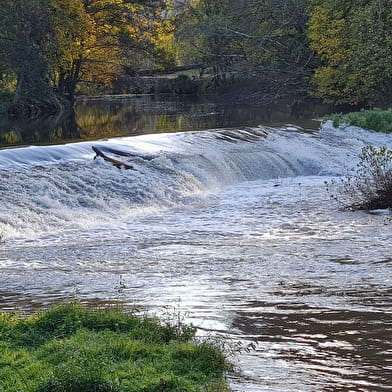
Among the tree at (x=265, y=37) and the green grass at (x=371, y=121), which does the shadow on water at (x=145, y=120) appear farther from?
the tree at (x=265, y=37)

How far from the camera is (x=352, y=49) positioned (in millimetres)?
29219

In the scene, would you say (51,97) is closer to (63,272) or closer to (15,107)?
(15,107)

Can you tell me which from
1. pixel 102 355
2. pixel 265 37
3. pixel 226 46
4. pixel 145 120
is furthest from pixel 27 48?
pixel 102 355

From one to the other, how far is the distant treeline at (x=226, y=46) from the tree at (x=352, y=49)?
44mm

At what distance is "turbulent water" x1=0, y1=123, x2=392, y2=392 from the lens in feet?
18.7

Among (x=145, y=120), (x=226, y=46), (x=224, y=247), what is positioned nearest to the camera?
(x=224, y=247)

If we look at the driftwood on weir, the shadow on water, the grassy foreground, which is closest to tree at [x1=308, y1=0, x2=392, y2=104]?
the shadow on water

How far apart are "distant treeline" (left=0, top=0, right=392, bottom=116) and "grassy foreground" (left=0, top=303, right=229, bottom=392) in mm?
23135

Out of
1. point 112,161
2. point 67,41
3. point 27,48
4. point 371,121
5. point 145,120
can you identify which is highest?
point 67,41

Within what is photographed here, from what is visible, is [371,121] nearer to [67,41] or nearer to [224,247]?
[224,247]

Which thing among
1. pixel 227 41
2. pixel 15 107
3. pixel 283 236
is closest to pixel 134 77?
pixel 227 41

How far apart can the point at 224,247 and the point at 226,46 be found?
89.4 feet

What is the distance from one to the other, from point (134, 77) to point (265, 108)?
15.2 m

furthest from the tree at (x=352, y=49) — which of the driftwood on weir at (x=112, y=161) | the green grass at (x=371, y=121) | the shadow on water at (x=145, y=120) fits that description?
the driftwood on weir at (x=112, y=161)
